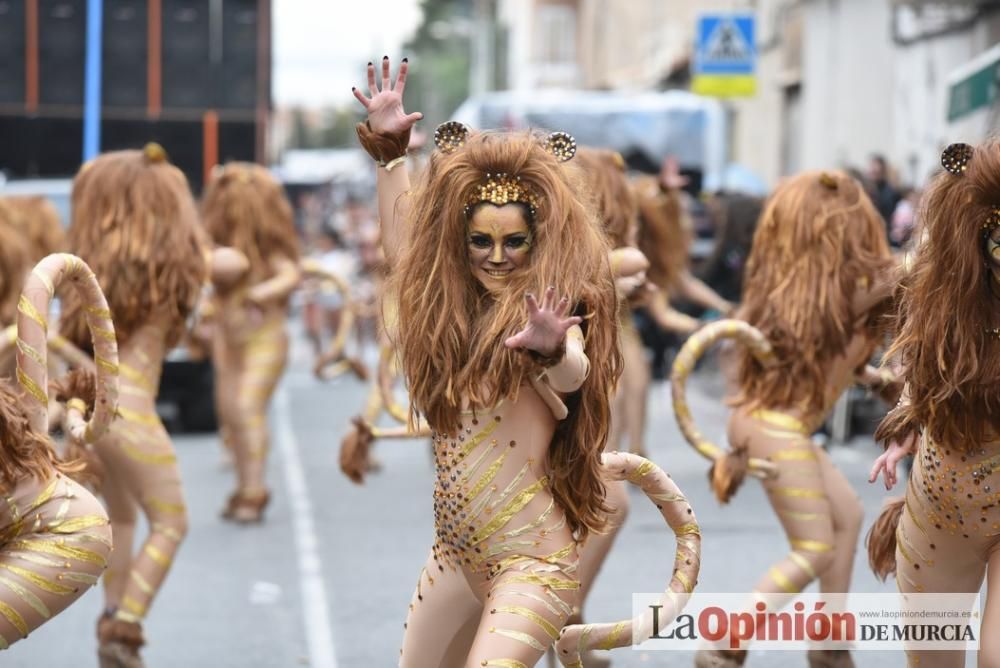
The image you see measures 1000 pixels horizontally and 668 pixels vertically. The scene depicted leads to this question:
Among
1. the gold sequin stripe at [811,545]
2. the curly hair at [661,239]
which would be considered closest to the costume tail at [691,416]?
the gold sequin stripe at [811,545]

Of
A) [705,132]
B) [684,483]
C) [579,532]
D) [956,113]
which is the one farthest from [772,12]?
[579,532]

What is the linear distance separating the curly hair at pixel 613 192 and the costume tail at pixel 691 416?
1157 mm

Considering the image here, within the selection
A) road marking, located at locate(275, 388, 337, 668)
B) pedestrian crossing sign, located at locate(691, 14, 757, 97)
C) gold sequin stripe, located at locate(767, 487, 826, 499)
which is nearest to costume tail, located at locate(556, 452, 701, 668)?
gold sequin stripe, located at locate(767, 487, 826, 499)

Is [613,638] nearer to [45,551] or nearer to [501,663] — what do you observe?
[501,663]

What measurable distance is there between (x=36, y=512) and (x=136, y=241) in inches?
104

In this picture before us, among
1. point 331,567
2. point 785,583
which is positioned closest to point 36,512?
point 785,583

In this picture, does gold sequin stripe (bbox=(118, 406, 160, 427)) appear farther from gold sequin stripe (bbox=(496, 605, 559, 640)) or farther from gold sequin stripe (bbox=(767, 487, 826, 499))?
gold sequin stripe (bbox=(496, 605, 559, 640))

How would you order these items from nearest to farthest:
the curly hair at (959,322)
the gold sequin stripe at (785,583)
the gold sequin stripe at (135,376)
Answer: the curly hair at (959,322) → the gold sequin stripe at (785,583) → the gold sequin stripe at (135,376)

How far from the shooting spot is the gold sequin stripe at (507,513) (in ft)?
15.6

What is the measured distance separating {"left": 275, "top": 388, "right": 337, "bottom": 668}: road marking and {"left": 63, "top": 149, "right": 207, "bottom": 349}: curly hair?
59.5 inches

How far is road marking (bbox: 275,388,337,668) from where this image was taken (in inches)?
315

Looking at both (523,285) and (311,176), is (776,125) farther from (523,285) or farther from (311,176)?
(311,176)

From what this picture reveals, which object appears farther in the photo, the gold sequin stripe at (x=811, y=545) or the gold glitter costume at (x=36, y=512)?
the gold sequin stripe at (x=811, y=545)

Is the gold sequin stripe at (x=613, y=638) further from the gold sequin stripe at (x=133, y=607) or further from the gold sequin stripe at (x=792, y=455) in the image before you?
the gold sequin stripe at (x=133, y=607)
